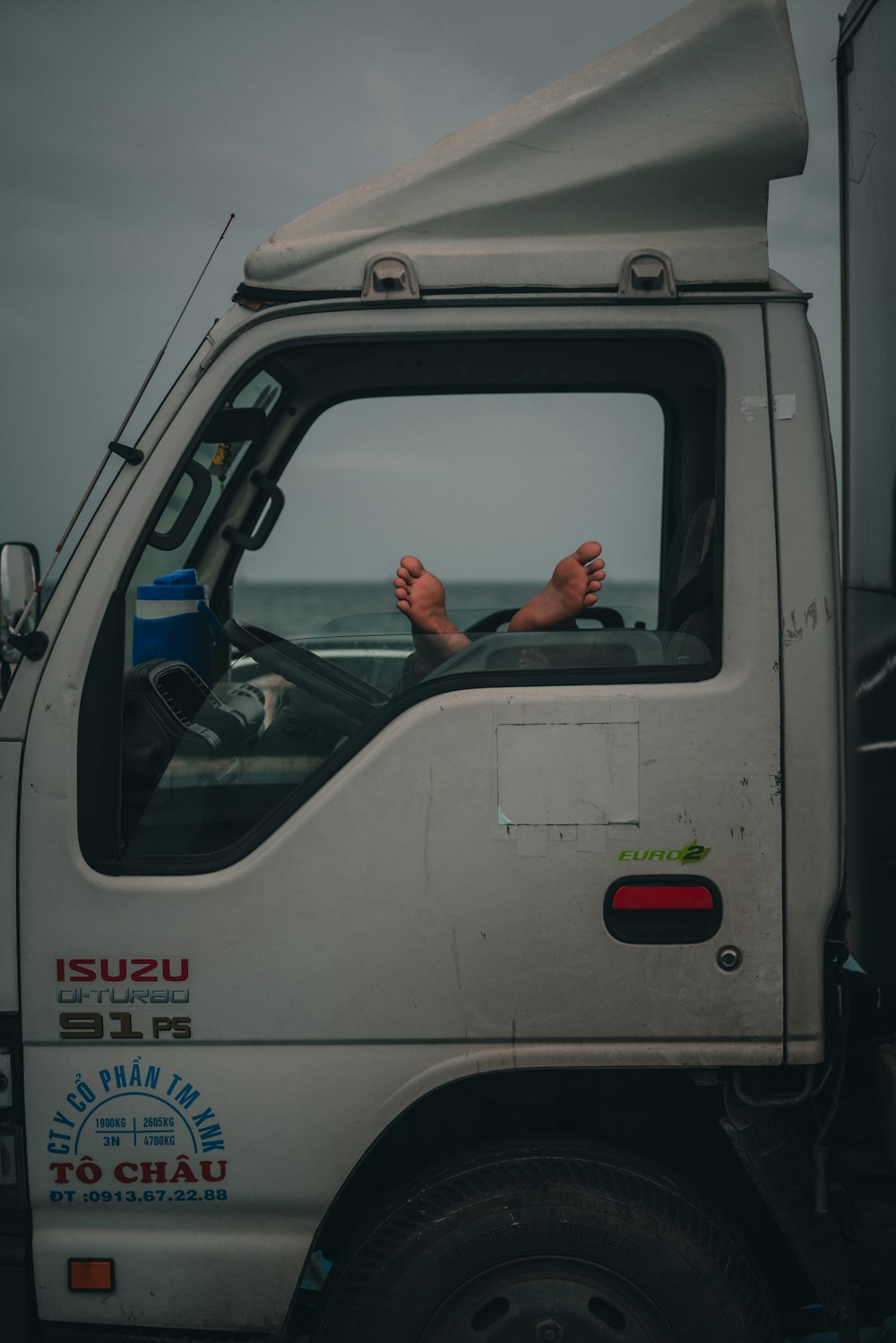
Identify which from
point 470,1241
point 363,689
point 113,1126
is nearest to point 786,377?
point 363,689

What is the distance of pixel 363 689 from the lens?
7.14ft

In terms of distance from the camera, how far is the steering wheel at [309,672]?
2.15m

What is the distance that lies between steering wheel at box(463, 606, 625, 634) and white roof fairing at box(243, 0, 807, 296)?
2.13 feet

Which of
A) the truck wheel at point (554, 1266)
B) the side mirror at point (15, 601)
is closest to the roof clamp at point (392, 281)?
the side mirror at point (15, 601)

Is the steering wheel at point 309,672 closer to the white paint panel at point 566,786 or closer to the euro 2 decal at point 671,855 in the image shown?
the white paint panel at point 566,786

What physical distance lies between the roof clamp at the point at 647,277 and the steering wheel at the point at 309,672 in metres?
Answer: 0.92

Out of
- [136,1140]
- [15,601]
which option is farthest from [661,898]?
[15,601]

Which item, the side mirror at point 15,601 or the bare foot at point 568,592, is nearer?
the side mirror at point 15,601

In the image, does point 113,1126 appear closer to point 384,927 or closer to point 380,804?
point 384,927

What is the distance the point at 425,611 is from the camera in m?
2.21

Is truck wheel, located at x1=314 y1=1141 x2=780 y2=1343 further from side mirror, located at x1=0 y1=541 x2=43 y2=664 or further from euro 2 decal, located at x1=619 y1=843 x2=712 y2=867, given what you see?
Result: side mirror, located at x1=0 y1=541 x2=43 y2=664

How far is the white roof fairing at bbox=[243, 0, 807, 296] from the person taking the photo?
2084 mm

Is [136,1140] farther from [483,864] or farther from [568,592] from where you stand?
[568,592]

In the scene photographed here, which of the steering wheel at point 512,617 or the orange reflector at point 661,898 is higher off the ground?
the steering wheel at point 512,617
